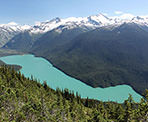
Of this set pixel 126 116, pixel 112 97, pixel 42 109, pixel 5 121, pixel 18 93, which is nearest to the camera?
pixel 5 121

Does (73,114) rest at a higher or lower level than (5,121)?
lower

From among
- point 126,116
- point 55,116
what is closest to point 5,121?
point 55,116

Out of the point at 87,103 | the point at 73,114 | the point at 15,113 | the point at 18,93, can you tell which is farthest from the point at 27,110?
the point at 87,103

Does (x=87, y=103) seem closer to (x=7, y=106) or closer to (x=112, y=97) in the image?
(x=7, y=106)

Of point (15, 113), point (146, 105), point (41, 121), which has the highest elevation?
point (146, 105)

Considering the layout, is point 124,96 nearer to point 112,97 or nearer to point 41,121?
point 112,97

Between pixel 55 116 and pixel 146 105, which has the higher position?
pixel 146 105

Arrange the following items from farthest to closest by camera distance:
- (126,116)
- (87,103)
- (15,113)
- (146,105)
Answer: (87,103), (126,116), (15,113), (146,105)

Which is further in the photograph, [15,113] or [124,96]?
[124,96]

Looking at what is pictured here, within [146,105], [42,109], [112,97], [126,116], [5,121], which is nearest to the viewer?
[146,105]
